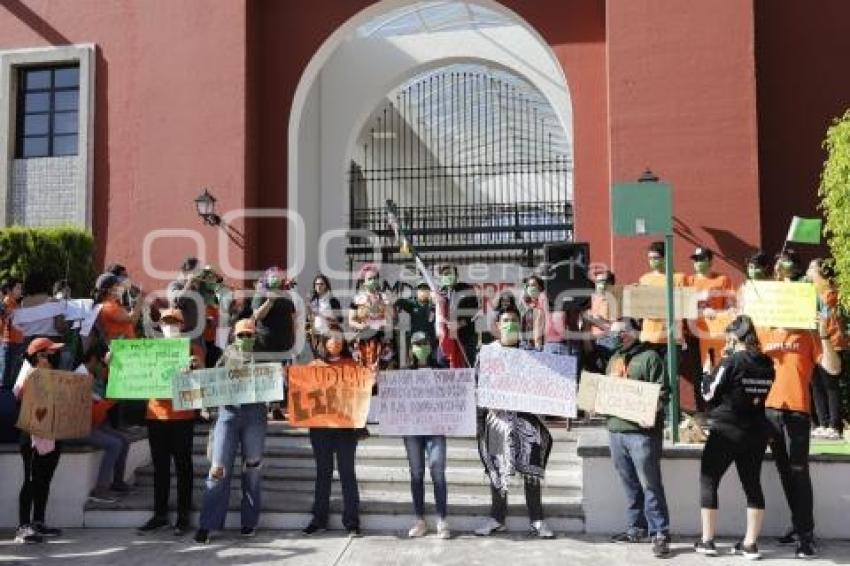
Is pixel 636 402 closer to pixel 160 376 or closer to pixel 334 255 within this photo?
pixel 160 376

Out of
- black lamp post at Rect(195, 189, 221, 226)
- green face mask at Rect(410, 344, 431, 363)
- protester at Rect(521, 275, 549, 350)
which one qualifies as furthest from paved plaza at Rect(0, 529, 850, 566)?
black lamp post at Rect(195, 189, 221, 226)

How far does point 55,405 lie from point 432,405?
323 centimetres

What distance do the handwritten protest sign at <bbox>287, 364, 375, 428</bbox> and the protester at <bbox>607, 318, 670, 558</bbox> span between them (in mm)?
2089

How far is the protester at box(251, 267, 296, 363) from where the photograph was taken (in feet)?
27.6

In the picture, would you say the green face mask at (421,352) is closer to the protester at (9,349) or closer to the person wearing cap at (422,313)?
the person wearing cap at (422,313)

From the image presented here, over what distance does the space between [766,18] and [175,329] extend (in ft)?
28.4

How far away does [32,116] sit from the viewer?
1268 centimetres

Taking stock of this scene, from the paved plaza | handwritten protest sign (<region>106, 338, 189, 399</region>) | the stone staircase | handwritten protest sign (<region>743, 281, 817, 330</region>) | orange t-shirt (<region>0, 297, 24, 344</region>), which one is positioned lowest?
the paved plaza

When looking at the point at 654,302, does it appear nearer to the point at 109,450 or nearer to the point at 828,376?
the point at 828,376

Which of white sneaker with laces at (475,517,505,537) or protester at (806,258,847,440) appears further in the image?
protester at (806,258,847,440)

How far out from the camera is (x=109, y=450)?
7312mm

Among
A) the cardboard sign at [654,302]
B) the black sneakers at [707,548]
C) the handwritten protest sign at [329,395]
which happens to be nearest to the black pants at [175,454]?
the handwritten protest sign at [329,395]

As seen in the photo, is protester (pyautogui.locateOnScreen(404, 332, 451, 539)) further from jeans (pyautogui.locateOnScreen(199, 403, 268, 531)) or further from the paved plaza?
jeans (pyautogui.locateOnScreen(199, 403, 268, 531))

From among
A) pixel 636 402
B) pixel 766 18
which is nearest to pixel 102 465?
pixel 636 402
